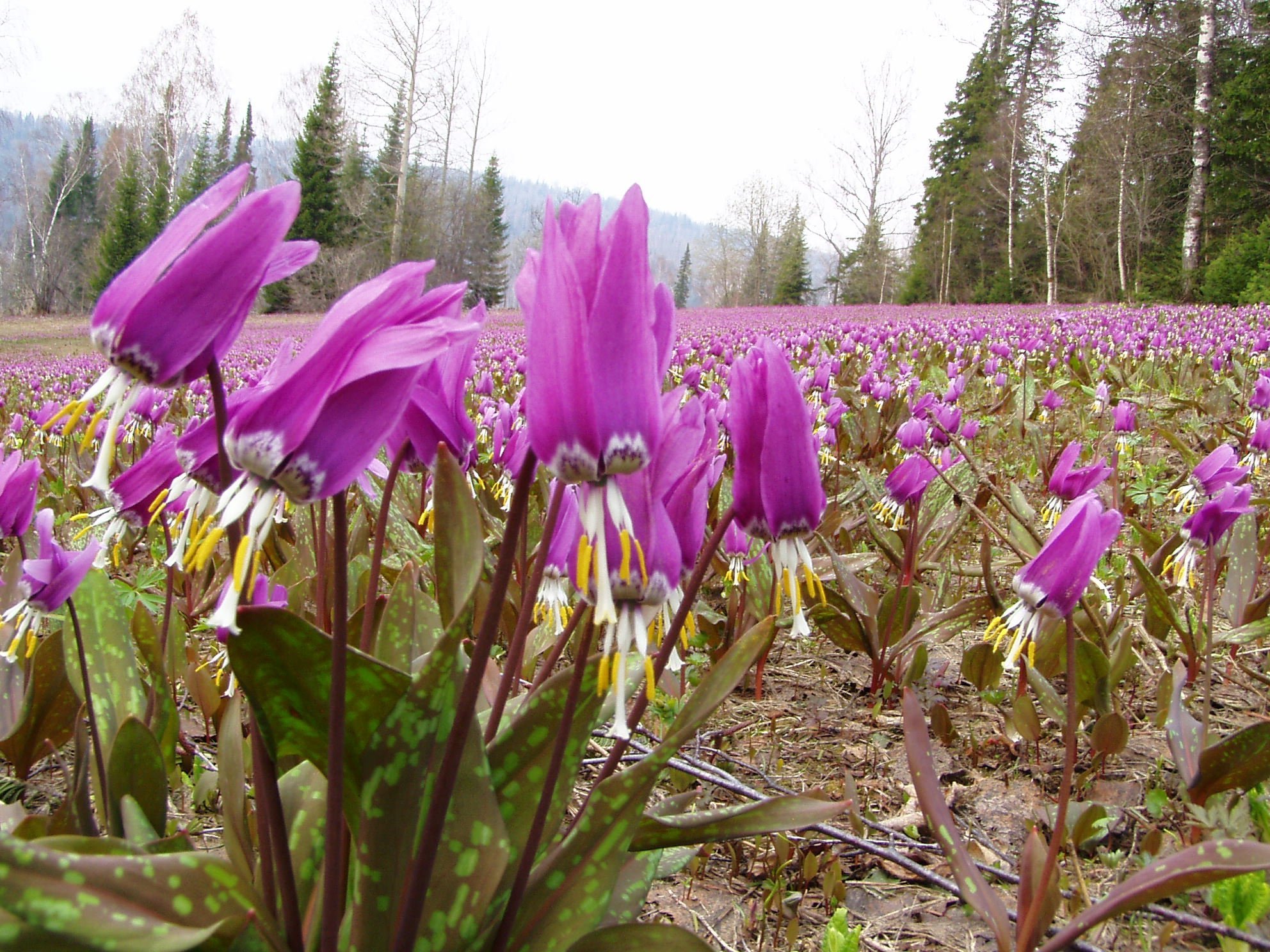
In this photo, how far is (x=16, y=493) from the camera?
4.35 feet

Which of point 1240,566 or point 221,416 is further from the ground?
point 221,416

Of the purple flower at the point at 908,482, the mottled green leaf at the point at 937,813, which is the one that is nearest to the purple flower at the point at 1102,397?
the purple flower at the point at 908,482

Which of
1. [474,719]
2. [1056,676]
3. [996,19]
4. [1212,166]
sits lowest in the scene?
[1056,676]

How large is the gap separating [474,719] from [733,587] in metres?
1.81

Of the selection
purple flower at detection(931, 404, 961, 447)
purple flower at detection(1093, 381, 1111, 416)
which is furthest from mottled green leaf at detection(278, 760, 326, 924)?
purple flower at detection(1093, 381, 1111, 416)

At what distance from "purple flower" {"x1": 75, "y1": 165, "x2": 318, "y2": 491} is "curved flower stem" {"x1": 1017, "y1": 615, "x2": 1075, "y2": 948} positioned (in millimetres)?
1048

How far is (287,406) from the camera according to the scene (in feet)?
2.12

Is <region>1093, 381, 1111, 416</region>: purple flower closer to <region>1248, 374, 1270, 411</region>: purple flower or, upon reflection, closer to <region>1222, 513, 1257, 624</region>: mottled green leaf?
<region>1248, 374, 1270, 411</region>: purple flower

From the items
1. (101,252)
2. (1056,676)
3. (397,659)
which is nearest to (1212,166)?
(1056,676)

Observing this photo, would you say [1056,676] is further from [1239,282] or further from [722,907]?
[1239,282]

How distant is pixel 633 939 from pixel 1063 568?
2.38 ft

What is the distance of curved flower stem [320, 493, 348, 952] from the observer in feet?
2.16

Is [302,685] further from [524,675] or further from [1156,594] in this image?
[1156,594]

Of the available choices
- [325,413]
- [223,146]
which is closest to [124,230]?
[223,146]
